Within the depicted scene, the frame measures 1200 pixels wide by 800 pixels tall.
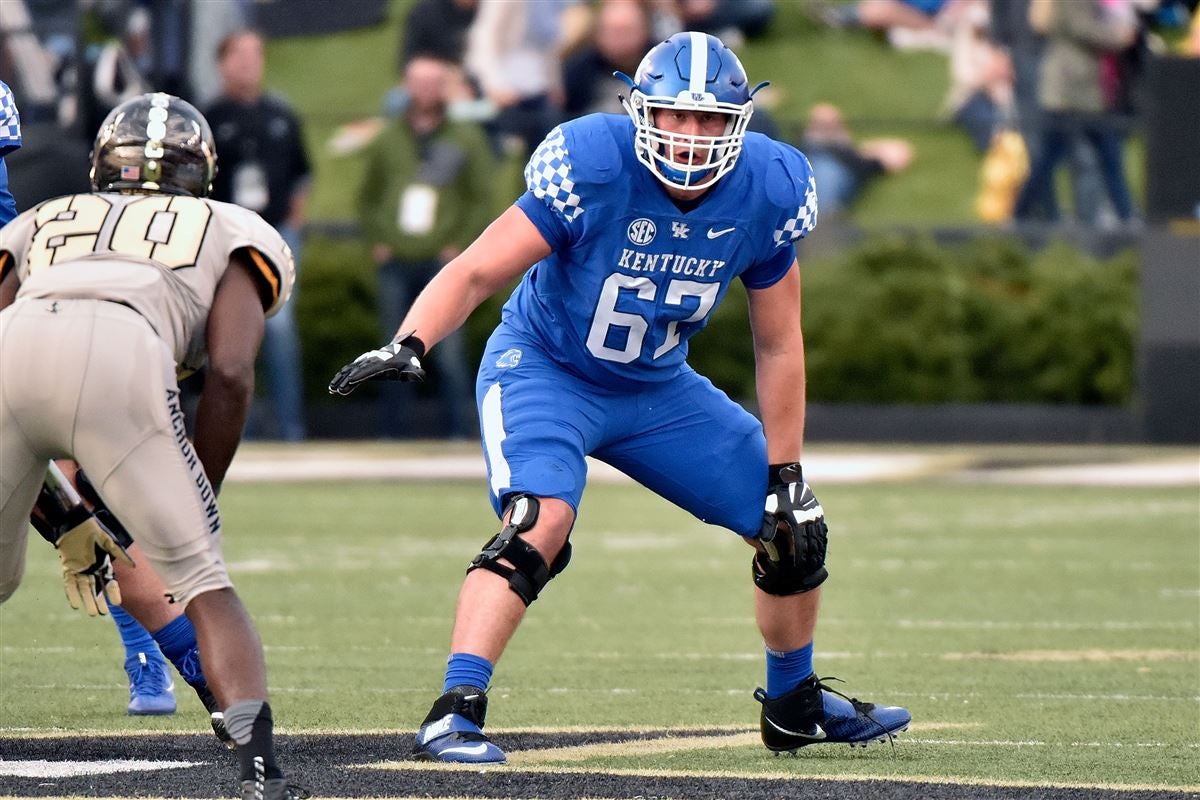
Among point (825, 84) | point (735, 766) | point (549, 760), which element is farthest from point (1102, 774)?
point (825, 84)

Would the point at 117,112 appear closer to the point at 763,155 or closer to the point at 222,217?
the point at 222,217

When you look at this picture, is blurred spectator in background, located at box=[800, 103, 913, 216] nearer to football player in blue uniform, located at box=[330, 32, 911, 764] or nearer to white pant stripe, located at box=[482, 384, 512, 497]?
football player in blue uniform, located at box=[330, 32, 911, 764]

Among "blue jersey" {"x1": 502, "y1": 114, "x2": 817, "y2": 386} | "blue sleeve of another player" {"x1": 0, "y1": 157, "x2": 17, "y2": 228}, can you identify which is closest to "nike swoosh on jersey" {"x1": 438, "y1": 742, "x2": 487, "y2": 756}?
"blue jersey" {"x1": 502, "y1": 114, "x2": 817, "y2": 386}

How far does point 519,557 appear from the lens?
5.48 m

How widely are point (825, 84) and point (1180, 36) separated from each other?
4640mm

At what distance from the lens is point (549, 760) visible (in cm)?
550

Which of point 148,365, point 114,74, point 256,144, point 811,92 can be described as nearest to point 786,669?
point 148,365

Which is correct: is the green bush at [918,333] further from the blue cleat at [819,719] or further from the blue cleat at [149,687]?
the blue cleat at [819,719]

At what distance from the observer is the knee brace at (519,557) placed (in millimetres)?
5469

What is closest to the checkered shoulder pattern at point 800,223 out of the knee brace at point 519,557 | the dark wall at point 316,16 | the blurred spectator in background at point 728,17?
the knee brace at point 519,557

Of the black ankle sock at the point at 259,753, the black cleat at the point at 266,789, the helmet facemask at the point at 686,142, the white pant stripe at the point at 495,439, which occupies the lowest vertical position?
the black cleat at the point at 266,789

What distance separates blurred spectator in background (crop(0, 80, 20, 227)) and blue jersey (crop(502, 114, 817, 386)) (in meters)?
1.54

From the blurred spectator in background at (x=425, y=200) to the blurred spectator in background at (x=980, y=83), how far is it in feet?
14.8

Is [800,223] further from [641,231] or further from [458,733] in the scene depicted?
[458,733]
